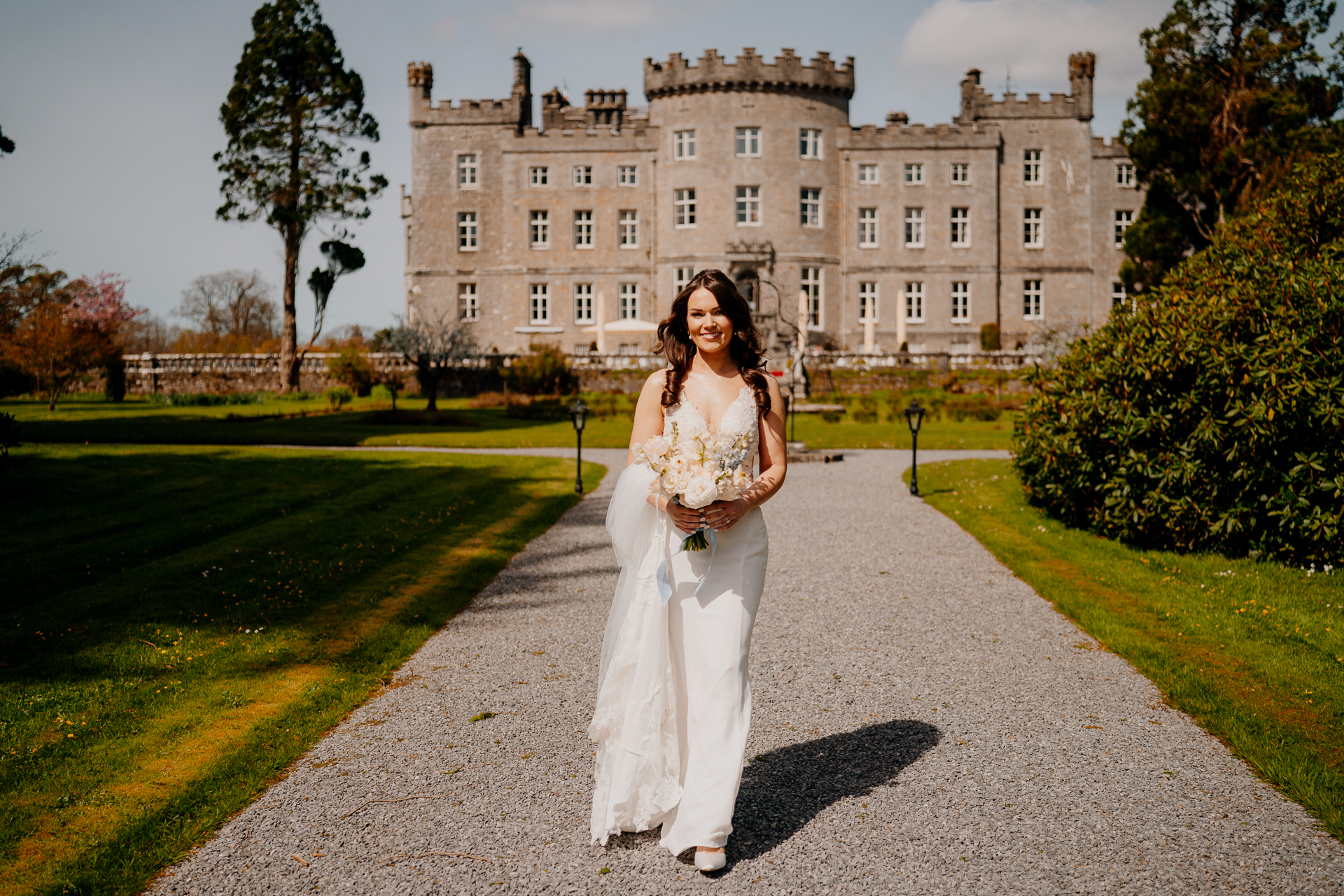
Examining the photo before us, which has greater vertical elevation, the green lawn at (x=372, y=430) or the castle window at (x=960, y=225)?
the castle window at (x=960, y=225)

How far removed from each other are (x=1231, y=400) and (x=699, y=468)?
267 inches

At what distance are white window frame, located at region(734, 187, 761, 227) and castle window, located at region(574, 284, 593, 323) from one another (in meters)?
7.29

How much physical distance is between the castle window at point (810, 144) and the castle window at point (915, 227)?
4.80 m

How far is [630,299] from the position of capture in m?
42.5

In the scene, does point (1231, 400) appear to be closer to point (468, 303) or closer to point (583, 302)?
point (583, 302)

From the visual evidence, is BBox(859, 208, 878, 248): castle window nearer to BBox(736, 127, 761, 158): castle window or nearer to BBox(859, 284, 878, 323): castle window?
BBox(859, 284, 878, 323): castle window

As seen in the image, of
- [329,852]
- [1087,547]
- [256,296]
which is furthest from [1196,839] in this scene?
[256,296]

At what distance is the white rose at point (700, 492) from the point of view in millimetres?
3369

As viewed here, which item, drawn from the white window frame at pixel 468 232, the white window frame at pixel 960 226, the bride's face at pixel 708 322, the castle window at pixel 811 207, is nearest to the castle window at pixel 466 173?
the white window frame at pixel 468 232

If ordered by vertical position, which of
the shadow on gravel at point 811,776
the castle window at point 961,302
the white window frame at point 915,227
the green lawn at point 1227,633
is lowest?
the shadow on gravel at point 811,776

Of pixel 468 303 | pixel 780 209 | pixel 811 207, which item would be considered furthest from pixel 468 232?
pixel 811 207

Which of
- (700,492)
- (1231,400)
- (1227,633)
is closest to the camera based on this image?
(700,492)

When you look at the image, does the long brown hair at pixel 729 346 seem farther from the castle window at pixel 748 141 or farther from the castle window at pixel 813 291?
the castle window at pixel 748 141

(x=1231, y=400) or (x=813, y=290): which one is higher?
(x=813, y=290)
